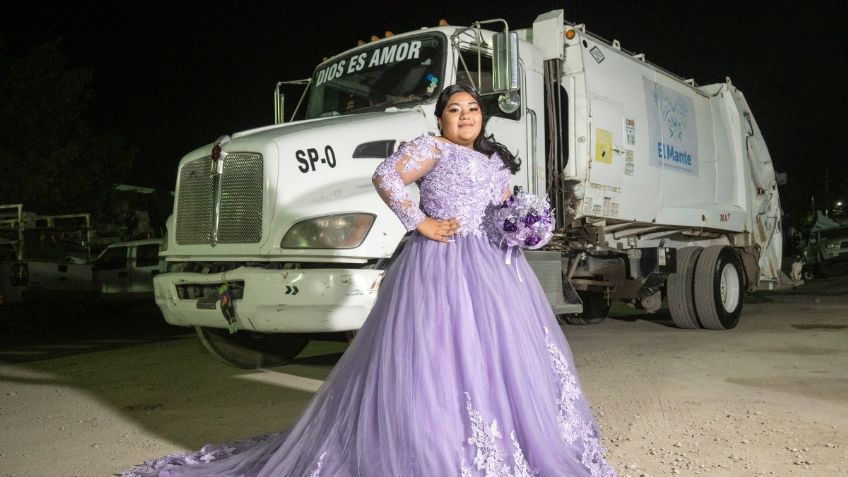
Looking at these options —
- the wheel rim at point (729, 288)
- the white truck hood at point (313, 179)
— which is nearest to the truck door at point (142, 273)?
the white truck hood at point (313, 179)

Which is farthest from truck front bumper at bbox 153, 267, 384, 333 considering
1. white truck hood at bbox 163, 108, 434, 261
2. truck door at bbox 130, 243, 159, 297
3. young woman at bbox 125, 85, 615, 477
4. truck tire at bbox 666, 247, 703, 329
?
truck door at bbox 130, 243, 159, 297

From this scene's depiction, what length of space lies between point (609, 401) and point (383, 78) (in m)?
3.38

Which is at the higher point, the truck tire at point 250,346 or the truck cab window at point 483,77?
the truck cab window at point 483,77

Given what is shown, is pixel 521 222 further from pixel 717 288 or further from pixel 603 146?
pixel 717 288

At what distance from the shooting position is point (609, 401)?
5.26 metres

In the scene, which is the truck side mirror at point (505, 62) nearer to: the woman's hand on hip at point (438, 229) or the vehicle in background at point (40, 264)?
the woman's hand on hip at point (438, 229)

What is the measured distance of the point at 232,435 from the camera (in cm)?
455

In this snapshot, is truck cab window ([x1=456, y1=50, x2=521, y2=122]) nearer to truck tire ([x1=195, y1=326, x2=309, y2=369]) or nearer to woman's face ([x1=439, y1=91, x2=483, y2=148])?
truck tire ([x1=195, y1=326, x2=309, y2=369])

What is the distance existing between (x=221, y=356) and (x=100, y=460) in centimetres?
279

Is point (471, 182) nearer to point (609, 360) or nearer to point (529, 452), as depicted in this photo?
point (529, 452)

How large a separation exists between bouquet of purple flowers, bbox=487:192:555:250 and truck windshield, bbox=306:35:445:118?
10.3 ft

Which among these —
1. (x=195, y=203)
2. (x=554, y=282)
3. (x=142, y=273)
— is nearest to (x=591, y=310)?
(x=554, y=282)

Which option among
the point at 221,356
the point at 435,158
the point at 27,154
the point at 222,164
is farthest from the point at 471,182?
the point at 27,154

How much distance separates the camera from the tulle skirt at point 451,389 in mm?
2918
